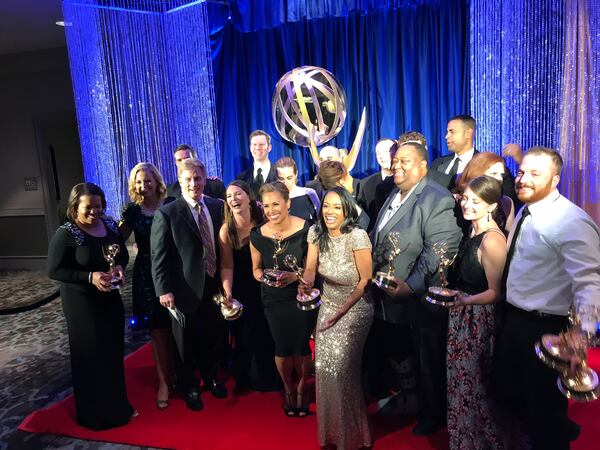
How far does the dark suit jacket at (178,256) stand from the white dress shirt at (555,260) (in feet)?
6.54

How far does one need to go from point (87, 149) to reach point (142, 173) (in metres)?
2.35

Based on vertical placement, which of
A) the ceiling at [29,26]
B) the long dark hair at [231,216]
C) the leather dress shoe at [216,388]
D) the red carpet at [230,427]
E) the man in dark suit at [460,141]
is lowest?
the red carpet at [230,427]

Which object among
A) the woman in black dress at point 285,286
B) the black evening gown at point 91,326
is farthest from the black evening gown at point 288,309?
the black evening gown at point 91,326

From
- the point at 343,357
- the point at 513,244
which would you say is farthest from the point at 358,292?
the point at 513,244

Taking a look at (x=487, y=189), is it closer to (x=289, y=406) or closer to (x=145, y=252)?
(x=289, y=406)

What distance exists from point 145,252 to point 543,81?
13.6 feet

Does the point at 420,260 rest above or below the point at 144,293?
above

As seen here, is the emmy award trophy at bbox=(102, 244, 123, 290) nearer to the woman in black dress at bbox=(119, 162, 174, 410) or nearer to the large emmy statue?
the woman in black dress at bbox=(119, 162, 174, 410)

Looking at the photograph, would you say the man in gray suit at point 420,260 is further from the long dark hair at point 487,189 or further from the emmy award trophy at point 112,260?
the emmy award trophy at point 112,260

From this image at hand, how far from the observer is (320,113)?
6004 mm

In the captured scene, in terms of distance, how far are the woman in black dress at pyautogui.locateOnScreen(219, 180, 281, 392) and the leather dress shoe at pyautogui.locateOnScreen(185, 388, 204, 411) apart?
0.35 metres

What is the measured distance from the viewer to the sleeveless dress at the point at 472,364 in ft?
8.07

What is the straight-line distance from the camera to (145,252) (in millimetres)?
3494

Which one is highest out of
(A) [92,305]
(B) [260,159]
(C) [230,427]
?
(B) [260,159]
